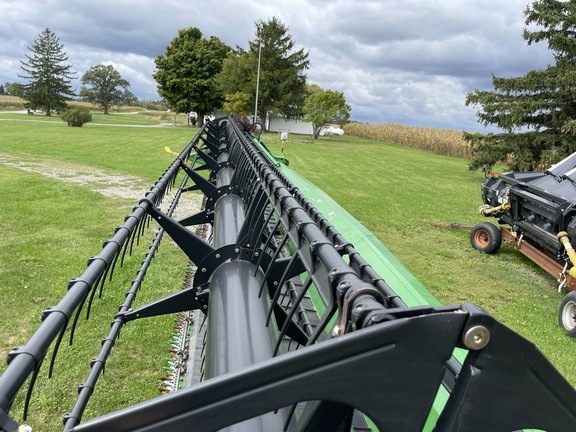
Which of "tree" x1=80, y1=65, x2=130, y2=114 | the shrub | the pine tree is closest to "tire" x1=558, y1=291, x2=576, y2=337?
the pine tree

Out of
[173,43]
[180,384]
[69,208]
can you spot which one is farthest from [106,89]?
[180,384]

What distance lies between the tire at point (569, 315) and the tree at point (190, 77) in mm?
41828

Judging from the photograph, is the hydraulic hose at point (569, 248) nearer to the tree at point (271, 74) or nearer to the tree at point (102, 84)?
the tree at point (271, 74)

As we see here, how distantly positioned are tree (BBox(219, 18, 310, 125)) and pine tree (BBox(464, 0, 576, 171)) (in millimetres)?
26106

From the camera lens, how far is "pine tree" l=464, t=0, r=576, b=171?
15844mm

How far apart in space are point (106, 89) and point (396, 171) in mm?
74150

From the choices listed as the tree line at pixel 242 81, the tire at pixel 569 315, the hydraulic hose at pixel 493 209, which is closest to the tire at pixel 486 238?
the hydraulic hose at pixel 493 209

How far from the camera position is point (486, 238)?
7.84 m

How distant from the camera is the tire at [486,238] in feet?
24.8

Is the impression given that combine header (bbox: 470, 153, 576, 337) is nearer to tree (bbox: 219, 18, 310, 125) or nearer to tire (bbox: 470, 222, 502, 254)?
tire (bbox: 470, 222, 502, 254)

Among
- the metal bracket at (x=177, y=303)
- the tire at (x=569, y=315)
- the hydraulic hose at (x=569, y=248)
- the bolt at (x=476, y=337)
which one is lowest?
the tire at (x=569, y=315)

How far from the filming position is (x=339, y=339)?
80 centimetres

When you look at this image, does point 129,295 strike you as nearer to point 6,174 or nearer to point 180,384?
point 180,384

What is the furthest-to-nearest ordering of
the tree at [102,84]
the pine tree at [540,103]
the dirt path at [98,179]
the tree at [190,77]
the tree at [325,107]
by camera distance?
the tree at [102,84] → the tree at [190,77] → the tree at [325,107] → the pine tree at [540,103] → the dirt path at [98,179]
